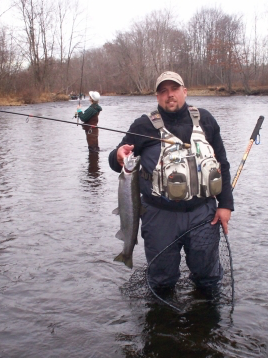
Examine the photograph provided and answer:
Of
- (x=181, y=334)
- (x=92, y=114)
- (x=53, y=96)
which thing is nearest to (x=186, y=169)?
(x=181, y=334)

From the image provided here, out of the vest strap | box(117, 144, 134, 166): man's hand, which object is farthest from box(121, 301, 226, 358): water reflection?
the vest strap

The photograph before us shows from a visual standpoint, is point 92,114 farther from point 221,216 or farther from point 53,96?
point 53,96

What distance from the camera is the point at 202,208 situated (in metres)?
3.87

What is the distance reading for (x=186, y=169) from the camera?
367 centimetres

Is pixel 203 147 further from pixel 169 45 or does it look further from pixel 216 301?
pixel 169 45

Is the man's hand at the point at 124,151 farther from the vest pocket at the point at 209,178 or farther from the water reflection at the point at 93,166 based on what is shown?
the water reflection at the point at 93,166

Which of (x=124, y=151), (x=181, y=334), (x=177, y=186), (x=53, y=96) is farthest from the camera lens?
(x=53, y=96)

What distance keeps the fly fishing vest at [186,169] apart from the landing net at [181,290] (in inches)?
Result: 14.5

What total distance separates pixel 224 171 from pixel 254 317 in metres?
1.42

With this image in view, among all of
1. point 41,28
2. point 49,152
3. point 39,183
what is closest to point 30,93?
point 41,28

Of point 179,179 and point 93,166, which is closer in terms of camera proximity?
point 179,179

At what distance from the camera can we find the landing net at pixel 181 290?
3.99 m

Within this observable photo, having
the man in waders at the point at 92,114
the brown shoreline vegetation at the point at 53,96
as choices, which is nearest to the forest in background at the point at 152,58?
the brown shoreline vegetation at the point at 53,96

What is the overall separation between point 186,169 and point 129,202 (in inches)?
23.6
